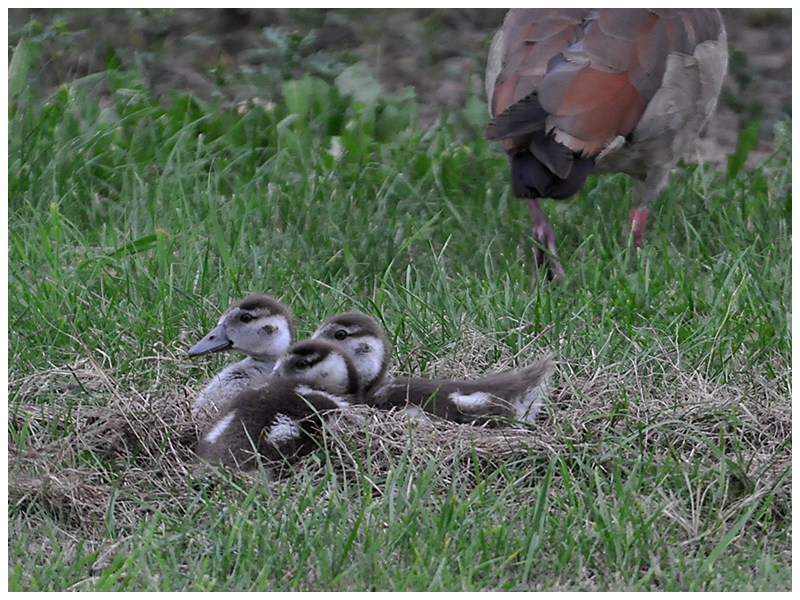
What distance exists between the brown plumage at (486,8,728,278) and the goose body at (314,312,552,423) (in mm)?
1364

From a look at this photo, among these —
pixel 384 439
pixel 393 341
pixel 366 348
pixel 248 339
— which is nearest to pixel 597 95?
pixel 393 341

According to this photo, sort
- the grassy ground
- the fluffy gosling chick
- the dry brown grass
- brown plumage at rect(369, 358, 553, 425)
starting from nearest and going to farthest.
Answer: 1. the grassy ground
2. the dry brown grass
3. brown plumage at rect(369, 358, 553, 425)
4. the fluffy gosling chick

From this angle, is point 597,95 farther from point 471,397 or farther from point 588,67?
point 471,397

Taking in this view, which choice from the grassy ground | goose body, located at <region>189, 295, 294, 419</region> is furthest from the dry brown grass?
goose body, located at <region>189, 295, 294, 419</region>

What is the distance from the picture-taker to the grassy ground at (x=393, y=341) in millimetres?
3158

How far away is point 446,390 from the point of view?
396cm

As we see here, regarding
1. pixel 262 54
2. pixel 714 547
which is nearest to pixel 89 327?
pixel 714 547

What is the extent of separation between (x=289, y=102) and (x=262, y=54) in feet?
4.19

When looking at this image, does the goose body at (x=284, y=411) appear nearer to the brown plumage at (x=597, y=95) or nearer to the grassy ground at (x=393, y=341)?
the grassy ground at (x=393, y=341)

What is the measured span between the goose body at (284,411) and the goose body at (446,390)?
17cm

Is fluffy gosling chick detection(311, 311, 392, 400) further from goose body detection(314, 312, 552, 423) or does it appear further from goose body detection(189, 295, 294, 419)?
goose body detection(189, 295, 294, 419)

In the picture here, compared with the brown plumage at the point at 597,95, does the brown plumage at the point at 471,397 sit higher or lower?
lower

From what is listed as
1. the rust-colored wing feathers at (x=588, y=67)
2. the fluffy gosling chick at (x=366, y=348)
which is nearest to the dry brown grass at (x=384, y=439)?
the fluffy gosling chick at (x=366, y=348)

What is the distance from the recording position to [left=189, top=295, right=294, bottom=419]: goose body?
13.6ft
